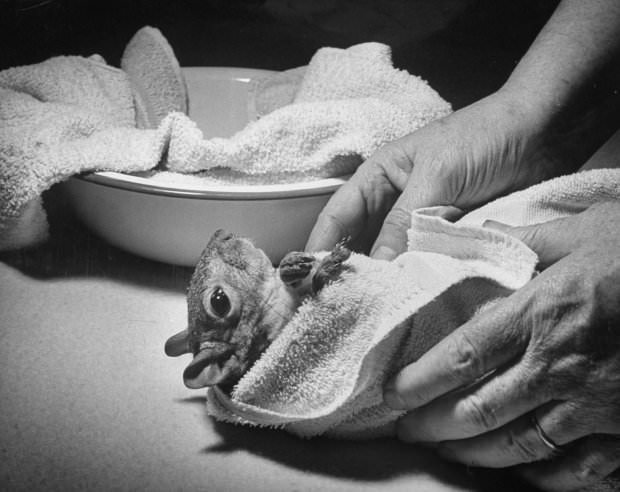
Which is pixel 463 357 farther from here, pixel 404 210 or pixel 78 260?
pixel 78 260

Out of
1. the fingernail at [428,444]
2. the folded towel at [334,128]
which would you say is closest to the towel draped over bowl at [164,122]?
the folded towel at [334,128]

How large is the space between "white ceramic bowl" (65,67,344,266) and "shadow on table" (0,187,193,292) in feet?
0.07

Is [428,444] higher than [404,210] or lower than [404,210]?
lower

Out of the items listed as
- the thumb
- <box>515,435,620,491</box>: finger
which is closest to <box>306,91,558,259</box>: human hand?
the thumb

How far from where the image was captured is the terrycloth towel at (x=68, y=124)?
0.67 meters

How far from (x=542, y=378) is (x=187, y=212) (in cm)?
37

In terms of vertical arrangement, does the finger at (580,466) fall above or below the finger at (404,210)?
below

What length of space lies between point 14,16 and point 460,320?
0.49 metres

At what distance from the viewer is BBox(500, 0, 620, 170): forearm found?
72cm

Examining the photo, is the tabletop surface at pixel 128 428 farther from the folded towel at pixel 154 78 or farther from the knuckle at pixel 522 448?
the folded towel at pixel 154 78

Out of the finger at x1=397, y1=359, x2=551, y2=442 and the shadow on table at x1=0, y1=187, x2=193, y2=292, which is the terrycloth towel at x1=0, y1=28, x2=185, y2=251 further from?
the finger at x1=397, y1=359, x2=551, y2=442

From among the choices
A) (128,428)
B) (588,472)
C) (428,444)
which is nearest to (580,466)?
(588,472)

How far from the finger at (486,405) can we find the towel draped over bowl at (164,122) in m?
0.32

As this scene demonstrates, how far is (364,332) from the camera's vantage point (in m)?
0.48
